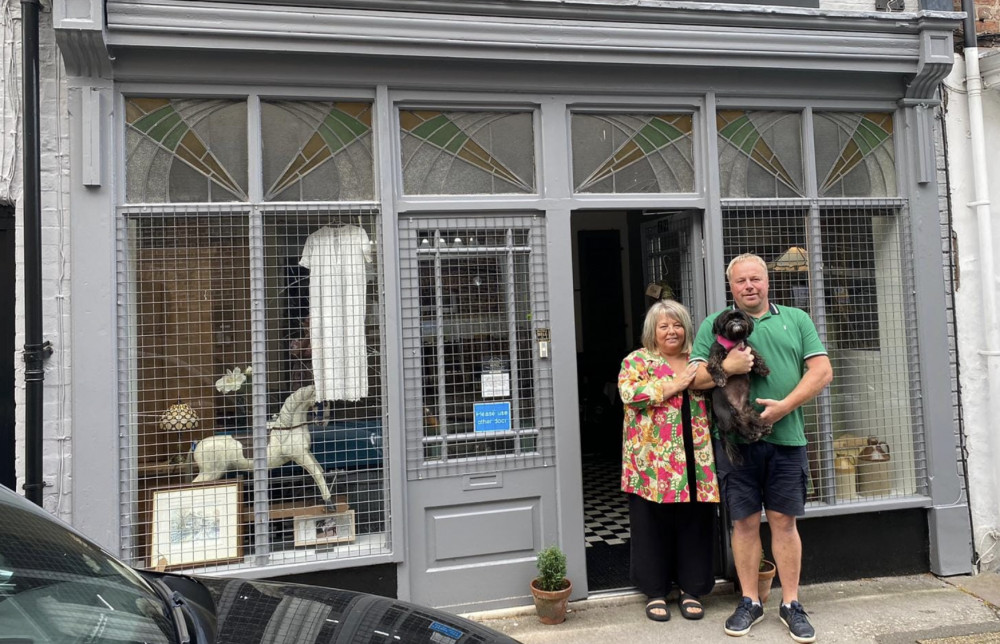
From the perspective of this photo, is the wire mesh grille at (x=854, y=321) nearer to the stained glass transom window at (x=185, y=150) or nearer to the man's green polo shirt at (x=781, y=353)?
the man's green polo shirt at (x=781, y=353)

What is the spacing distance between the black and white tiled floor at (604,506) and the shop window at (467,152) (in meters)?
2.96

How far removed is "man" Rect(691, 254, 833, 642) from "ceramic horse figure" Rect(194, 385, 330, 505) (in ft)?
7.99

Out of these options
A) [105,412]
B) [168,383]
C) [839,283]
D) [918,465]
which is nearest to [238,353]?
[168,383]

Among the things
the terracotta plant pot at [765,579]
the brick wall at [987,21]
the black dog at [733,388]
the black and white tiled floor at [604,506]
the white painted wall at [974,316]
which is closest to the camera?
the black dog at [733,388]

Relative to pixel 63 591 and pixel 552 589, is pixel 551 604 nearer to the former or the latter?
pixel 552 589

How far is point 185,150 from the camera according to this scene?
170 inches

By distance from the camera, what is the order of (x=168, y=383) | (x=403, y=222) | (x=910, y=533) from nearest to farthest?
(x=168, y=383) < (x=403, y=222) < (x=910, y=533)

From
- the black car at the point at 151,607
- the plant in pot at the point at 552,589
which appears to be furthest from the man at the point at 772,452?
the black car at the point at 151,607

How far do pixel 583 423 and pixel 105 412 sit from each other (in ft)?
21.7

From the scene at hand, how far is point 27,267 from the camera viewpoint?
13.1 feet

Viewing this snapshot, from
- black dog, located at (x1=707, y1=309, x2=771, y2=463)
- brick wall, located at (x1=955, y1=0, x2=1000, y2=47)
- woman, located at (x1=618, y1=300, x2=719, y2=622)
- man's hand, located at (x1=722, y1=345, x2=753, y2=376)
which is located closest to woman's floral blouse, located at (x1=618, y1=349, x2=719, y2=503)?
woman, located at (x1=618, y1=300, x2=719, y2=622)

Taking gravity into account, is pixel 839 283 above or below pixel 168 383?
Result: above

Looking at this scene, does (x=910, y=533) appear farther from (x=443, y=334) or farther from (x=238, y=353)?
(x=238, y=353)

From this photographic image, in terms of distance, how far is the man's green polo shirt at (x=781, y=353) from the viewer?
13.4 ft
